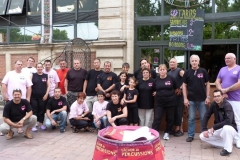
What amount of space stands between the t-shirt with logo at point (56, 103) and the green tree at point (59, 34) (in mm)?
4739

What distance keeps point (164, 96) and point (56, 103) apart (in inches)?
113

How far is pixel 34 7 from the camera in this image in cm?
1134

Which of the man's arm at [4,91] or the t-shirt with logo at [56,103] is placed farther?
the t-shirt with logo at [56,103]

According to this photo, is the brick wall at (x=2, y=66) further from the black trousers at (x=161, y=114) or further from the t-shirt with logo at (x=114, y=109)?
the black trousers at (x=161, y=114)

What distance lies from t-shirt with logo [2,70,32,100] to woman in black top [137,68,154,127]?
2.80 meters

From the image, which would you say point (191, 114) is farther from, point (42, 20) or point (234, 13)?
point (42, 20)

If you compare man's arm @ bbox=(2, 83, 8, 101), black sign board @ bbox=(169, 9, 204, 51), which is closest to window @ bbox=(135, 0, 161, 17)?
black sign board @ bbox=(169, 9, 204, 51)

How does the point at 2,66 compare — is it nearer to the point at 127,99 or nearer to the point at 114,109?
the point at 114,109

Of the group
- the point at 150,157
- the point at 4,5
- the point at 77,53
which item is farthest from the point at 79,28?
the point at 150,157

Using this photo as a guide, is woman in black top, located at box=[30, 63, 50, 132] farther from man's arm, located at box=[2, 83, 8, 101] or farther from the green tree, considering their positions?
the green tree

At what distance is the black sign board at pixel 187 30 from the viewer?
9047 millimetres

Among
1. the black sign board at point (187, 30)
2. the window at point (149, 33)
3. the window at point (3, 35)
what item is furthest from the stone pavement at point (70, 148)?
the window at point (3, 35)

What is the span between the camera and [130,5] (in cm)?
945

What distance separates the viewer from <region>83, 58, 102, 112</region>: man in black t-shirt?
22.7 ft
